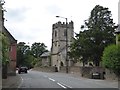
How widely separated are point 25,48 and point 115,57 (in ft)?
452

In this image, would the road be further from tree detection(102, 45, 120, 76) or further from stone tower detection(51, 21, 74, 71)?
stone tower detection(51, 21, 74, 71)

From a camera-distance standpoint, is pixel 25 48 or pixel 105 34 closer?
pixel 105 34

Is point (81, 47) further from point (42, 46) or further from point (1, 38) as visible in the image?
point (42, 46)

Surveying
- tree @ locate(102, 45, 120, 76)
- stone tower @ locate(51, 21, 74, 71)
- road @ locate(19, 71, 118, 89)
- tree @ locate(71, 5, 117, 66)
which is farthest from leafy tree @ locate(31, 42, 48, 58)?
road @ locate(19, 71, 118, 89)

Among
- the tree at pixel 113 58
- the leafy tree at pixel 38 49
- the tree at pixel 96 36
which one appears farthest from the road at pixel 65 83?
the leafy tree at pixel 38 49

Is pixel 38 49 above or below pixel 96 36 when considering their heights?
above

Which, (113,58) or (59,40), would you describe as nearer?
(113,58)

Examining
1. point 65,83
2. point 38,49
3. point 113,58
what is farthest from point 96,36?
point 38,49

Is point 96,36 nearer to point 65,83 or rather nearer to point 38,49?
point 65,83

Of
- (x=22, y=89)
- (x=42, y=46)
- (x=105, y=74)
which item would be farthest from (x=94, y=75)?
(x=42, y=46)

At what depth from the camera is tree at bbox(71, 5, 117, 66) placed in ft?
219

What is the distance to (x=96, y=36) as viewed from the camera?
66.9 metres

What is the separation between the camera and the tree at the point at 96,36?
2623 inches

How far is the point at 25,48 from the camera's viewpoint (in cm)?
17525
